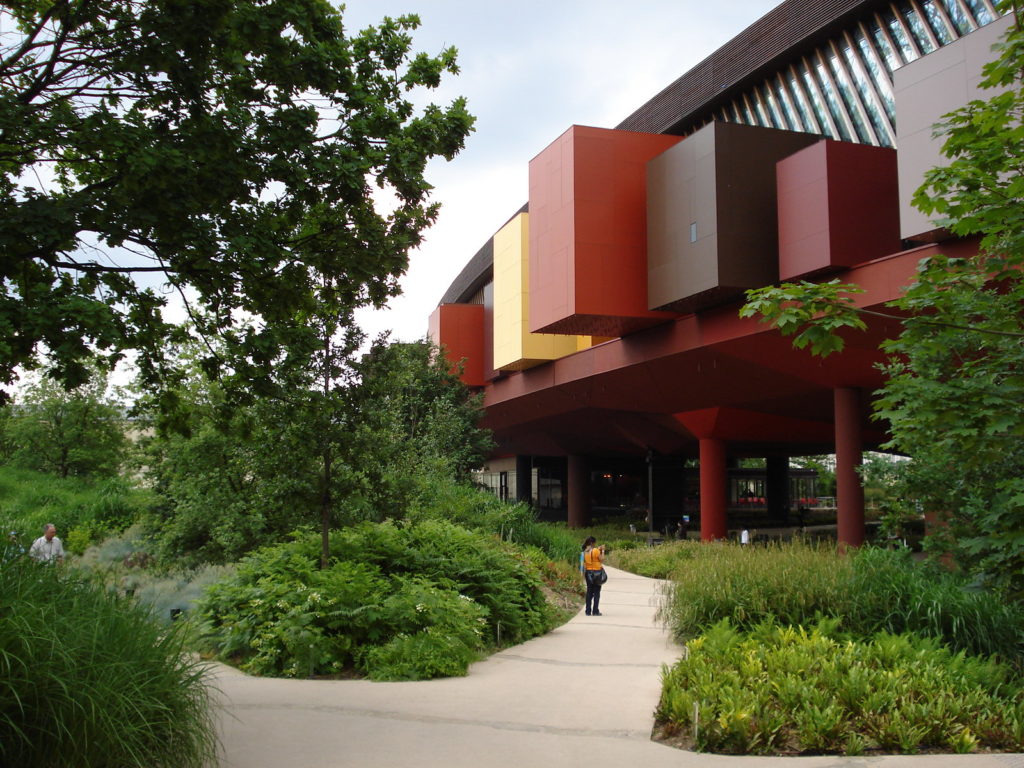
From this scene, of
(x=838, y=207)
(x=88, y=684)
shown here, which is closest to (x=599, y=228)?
(x=838, y=207)

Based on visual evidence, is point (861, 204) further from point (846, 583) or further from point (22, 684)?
point (22, 684)

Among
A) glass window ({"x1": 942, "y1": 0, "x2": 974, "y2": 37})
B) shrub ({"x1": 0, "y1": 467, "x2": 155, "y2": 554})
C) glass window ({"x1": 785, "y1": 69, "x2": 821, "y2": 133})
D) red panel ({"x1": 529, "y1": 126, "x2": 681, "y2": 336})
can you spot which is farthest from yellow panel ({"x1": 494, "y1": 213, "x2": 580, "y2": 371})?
glass window ({"x1": 942, "y1": 0, "x2": 974, "y2": 37})

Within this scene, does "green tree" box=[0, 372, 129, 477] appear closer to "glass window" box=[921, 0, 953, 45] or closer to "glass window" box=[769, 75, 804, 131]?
"glass window" box=[769, 75, 804, 131]

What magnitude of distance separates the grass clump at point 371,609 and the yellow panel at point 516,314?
2412 cm

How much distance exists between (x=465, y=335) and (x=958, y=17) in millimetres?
29347

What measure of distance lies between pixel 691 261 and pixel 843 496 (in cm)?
850

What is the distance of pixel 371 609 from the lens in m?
9.28

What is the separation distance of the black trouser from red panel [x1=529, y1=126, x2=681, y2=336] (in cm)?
1253

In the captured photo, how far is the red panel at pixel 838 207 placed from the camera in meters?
20.2

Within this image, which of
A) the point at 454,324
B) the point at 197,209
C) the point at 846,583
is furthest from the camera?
the point at 454,324

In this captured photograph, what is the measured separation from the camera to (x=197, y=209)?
6.11m

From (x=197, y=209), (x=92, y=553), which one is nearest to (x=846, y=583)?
(x=197, y=209)

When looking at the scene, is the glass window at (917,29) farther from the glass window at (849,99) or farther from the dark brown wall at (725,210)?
the dark brown wall at (725,210)

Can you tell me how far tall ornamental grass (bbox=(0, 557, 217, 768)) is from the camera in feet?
14.5
